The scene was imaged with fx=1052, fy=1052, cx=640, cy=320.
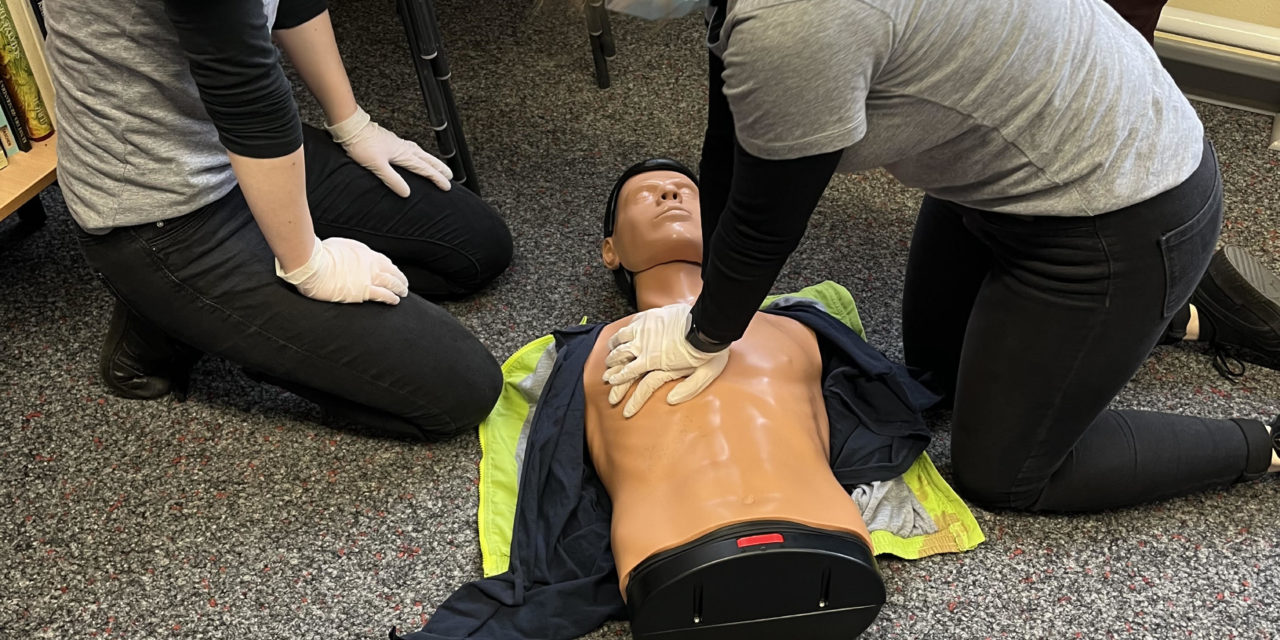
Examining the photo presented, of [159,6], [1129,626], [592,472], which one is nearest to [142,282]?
[159,6]

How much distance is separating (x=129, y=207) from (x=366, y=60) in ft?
3.67

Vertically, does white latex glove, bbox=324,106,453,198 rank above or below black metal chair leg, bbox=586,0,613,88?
above

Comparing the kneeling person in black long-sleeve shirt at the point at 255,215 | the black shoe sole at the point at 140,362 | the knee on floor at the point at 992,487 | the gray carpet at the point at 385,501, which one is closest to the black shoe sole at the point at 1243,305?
the gray carpet at the point at 385,501

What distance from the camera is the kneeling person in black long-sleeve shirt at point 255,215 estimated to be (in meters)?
1.20

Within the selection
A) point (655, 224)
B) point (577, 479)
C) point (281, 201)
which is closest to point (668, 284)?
point (655, 224)

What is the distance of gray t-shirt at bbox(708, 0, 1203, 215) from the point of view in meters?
0.90

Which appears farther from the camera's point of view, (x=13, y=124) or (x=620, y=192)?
(x=620, y=192)

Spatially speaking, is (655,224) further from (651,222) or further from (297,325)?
(297,325)

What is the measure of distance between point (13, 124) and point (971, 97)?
142 centimetres

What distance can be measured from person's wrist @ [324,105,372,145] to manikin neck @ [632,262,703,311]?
50 centimetres

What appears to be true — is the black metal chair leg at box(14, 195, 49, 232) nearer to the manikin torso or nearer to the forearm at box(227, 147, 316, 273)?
the forearm at box(227, 147, 316, 273)

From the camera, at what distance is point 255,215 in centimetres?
131

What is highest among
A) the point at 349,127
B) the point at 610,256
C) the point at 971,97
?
the point at 971,97

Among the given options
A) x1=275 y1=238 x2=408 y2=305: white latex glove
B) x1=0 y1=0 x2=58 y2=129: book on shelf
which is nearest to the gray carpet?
x1=275 y1=238 x2=408 y2=305: white latex glove
